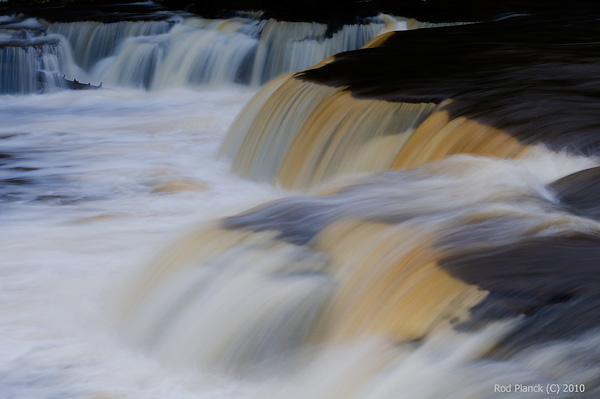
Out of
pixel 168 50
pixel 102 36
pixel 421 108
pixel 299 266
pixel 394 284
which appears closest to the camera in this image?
pixel 394 284

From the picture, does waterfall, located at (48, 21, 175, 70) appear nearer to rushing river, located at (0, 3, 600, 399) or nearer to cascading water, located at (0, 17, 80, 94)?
cascading water, located at (0, 17, 80, 94)

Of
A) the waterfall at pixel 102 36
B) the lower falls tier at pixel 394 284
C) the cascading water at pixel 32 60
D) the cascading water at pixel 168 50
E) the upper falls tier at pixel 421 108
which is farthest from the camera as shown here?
the waterfall at pixel 102 36

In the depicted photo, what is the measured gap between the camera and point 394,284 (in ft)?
10.8

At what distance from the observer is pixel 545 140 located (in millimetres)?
4816

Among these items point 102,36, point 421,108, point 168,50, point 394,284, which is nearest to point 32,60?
point 102,36

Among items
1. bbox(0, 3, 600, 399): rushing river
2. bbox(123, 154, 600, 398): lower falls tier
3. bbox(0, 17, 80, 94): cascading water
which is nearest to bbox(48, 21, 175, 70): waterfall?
bbox(0, 17, 80, 94): cascading water

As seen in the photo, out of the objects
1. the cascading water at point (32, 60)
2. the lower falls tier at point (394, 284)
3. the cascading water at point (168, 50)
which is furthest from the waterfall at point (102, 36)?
the lower falls tier at point (394, 284)

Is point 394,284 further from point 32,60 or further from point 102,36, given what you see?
point 102,36

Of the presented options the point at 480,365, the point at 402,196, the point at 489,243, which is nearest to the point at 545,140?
the point at 402,196

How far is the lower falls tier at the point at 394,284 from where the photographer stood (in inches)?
112

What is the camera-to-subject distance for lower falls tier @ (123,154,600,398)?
283cm

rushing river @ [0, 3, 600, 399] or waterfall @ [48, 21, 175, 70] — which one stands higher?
waterfall @ [48, 21, 175, 70]

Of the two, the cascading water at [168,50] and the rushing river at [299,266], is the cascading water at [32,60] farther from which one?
the rushing river at [299,266]

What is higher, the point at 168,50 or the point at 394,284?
the point at 168,50
